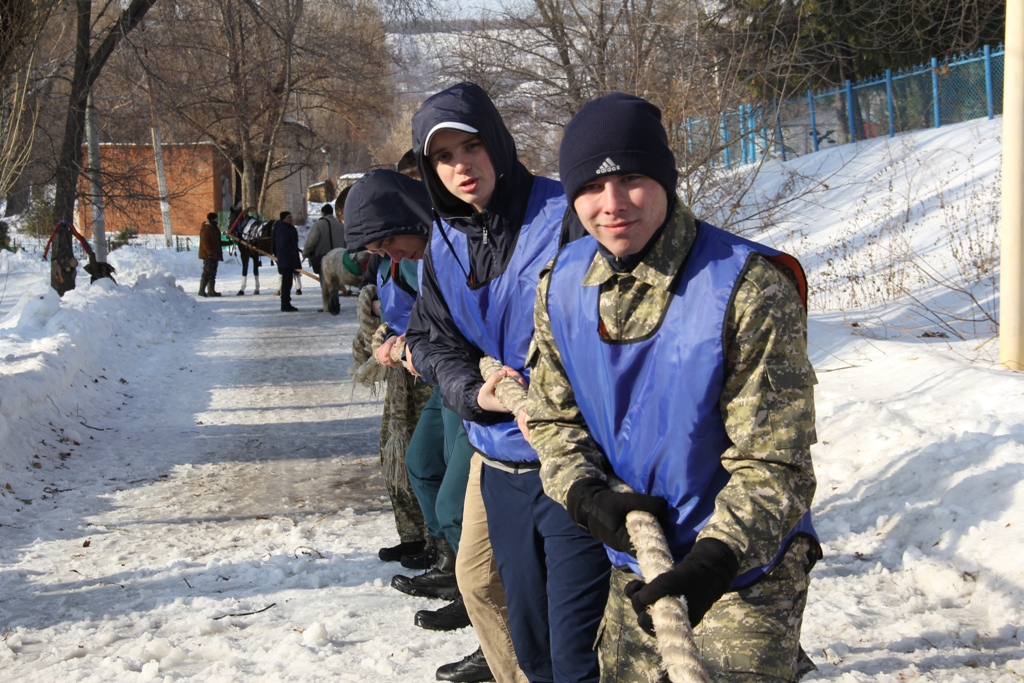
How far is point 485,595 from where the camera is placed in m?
3.23

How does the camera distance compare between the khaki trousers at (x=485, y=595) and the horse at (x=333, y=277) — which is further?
the horse at (x=333, y=277)

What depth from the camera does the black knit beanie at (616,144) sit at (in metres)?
2.10

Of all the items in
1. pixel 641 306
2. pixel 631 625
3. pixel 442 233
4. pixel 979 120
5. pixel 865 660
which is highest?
pixel 979 120

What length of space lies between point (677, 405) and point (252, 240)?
70.6ft

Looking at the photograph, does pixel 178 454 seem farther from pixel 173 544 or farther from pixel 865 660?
pixel 865 660

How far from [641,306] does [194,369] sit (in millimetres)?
10243

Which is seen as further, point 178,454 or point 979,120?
point 979,120

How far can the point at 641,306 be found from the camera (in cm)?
204

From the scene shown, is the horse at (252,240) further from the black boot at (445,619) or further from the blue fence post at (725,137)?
the black boot at (445,619)

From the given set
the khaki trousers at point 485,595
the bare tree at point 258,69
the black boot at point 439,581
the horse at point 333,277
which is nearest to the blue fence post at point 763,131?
the black boot at point 439,581

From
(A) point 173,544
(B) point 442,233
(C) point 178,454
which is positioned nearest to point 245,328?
(C) point 178,454

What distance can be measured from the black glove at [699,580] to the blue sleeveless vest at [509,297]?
1011mm

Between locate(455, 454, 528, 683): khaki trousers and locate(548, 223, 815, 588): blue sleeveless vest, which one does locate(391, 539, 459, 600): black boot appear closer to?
locate(455, 454, 528, 683): khaki trousers

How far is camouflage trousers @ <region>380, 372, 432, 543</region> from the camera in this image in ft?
16.2
